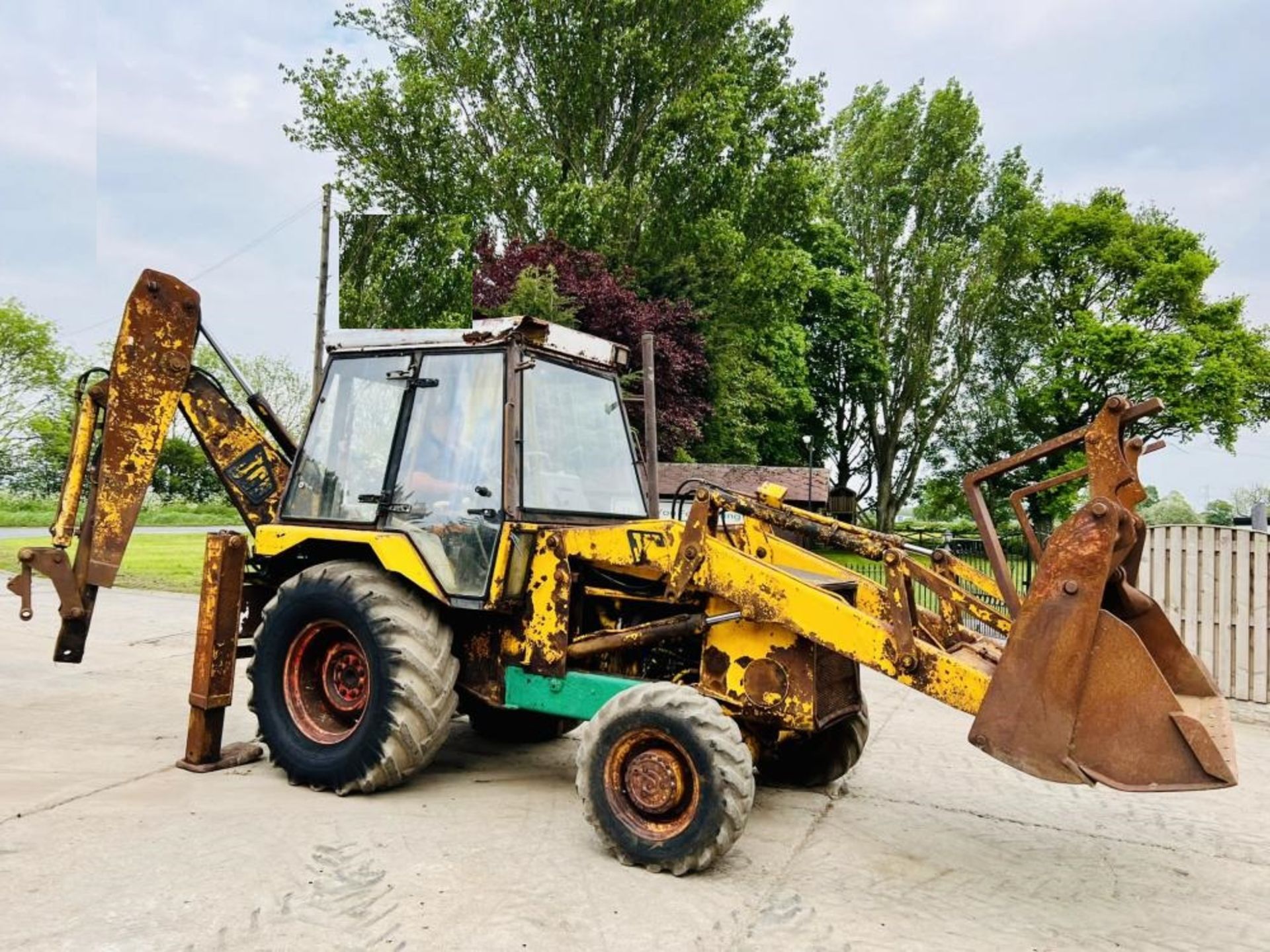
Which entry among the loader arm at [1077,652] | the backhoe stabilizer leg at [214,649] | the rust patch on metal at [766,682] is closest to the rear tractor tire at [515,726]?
the backhoe stabilizer leg at [214,649]

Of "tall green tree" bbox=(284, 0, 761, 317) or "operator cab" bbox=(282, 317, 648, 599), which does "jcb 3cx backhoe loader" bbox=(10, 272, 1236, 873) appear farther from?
"tall green tree" bbox=(284, 0, 761, 317)

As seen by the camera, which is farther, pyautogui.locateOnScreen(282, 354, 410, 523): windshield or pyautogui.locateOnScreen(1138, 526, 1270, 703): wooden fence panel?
pyautogui.locateOnScreen(1138, 526, 1270, 703): wooden fence panel

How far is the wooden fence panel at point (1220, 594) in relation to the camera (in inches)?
339

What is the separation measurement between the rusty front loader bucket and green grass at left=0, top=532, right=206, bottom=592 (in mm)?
10415

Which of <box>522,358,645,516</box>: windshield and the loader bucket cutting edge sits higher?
<box>522,358,645,516</box>: windshield

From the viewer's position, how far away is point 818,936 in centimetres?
359

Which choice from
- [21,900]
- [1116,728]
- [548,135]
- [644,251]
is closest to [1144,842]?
[1116,728]

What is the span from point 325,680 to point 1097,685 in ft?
12.7

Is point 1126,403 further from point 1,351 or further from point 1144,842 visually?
point 1,351

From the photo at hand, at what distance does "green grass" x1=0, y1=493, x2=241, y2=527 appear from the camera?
103 feet

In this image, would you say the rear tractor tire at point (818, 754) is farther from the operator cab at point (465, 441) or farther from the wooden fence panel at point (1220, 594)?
the wooden fence panel at point (1220, 594)

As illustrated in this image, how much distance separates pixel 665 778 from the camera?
4.14m

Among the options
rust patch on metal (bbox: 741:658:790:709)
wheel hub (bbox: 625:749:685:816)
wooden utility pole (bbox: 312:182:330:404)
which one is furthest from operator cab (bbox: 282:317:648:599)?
wooden utility pole (bbox: 312:182:330:404)

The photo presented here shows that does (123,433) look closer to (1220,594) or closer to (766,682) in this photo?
(766,682)
